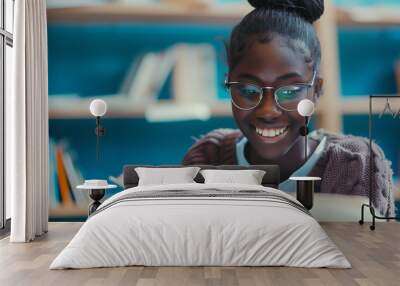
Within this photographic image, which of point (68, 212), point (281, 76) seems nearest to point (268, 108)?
point (281, 76)

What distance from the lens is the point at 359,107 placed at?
25.6 ft

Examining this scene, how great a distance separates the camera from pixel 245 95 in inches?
304

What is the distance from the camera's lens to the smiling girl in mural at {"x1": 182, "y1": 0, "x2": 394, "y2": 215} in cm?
769

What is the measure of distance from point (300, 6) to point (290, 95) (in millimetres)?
1184

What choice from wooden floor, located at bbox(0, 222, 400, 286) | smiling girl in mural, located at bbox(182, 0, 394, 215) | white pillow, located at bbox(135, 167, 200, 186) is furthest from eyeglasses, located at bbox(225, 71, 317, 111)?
wooden floor, located at bbox(0, 222, 400, 286)

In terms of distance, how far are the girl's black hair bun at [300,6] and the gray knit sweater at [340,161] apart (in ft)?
4.98

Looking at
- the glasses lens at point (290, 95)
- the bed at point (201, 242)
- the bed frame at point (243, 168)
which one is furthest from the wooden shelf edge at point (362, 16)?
the bed at point (201, 242)

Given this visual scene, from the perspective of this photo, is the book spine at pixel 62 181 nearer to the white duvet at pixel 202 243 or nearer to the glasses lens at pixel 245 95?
the glasses lens at pixel 245 95

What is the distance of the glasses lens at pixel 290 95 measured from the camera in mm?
7660

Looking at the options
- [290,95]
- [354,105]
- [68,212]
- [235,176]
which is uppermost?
[290,95]

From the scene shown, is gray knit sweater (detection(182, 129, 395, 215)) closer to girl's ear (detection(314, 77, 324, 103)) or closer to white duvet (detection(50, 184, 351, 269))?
girl's ear (detection(314, 77, 324, 103))

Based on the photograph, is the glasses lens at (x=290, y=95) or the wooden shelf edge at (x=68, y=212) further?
the wooden shelf edge at (x=68, y=212)

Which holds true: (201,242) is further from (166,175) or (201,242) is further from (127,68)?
(127,68)

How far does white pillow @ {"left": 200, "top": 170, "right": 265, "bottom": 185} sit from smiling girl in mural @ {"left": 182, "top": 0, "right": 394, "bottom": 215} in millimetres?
708
